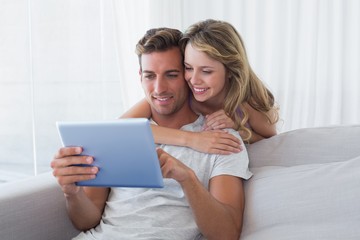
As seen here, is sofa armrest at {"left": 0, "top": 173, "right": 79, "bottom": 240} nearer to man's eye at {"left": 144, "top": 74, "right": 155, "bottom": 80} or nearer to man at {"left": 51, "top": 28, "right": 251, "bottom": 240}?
man at {"left": 51, "top": 28, "right": 251, "bottom": 240}

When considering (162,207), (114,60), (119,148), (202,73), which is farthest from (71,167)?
(114,60)

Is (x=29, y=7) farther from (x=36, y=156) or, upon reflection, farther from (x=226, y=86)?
(x=226, y=86)

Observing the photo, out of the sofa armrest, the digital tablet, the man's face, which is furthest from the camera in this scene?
the man's face

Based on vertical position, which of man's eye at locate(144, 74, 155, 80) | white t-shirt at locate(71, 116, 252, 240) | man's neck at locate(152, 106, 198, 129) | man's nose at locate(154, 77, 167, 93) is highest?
man's eye at locate(144, 74, 155, 80)

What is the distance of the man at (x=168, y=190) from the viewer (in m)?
1.32

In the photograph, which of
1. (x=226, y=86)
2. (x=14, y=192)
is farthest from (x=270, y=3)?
(x=14, y=192)

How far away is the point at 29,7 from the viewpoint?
2.69m

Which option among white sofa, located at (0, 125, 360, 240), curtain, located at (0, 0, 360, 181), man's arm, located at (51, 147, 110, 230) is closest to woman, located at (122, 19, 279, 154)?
white sofa, located at (0, 125, 360, 240)

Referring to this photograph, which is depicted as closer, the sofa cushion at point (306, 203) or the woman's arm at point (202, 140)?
the sofa cushion at point (306, 203)

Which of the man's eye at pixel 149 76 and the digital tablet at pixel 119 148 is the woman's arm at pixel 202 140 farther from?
the digital tablet at pixel 119 148

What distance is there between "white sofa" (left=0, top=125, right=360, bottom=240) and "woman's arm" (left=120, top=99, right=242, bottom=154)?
12 cm

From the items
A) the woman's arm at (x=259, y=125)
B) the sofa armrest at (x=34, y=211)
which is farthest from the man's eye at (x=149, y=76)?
the sofa armrest at (x=34, y=211)

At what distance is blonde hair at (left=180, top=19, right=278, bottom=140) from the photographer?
1.58m

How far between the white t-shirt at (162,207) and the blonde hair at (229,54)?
18cm
